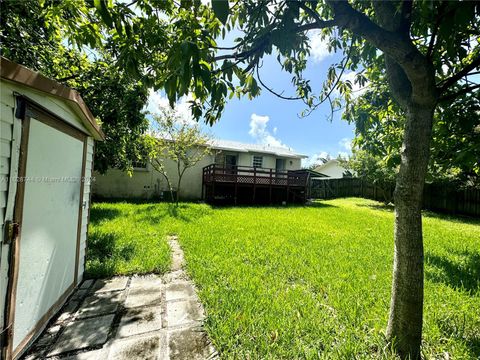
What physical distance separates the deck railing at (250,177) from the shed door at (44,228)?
884 centimetres

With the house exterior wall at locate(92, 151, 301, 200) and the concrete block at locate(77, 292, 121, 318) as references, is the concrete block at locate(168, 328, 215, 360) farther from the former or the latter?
the house exterior wall at locate(92, 151, 301, 200)

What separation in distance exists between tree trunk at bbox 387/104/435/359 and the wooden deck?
10.1 meters

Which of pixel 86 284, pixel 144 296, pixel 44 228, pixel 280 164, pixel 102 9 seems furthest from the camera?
pixel 280 164

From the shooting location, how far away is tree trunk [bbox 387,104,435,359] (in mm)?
1663

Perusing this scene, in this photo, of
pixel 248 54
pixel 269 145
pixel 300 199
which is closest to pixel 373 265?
pixel 248 54

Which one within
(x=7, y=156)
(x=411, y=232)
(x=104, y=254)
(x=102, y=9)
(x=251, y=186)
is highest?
(x=102, y=9)

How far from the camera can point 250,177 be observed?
A: 12406 millimetres

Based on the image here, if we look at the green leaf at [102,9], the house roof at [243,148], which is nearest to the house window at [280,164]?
the house roof at [243,148]

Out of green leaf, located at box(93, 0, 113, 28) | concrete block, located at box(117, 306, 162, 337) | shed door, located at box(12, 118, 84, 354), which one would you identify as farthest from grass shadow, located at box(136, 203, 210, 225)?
green leaf, located at box(93, 0, 113, 28)

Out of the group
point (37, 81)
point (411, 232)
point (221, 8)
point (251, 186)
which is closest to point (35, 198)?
point (37, 81)

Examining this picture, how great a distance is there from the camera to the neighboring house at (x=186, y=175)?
11.8 metres

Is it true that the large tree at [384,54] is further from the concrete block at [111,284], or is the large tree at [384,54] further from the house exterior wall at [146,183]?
the house exterior wall at [146,183]

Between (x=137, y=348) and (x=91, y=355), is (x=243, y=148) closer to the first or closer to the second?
(x=137, y=348)

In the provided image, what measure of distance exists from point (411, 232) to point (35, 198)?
10.5 feet
